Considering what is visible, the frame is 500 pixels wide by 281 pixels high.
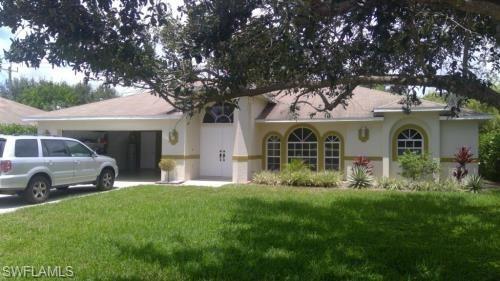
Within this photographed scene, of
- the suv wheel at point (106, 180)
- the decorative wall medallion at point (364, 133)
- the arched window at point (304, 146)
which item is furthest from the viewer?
the arched window at point (304, 146)

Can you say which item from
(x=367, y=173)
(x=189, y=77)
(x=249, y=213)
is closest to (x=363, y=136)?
(x=367, y=173)

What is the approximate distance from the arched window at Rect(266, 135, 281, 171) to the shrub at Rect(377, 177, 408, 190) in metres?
5.24

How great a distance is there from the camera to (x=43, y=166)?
1353cm

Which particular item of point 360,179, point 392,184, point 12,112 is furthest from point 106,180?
point 12,112

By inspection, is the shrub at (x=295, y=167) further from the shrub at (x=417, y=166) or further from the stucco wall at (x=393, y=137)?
the shrub at (x=417, y=166)

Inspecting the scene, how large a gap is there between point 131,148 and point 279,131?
10895 millimetres

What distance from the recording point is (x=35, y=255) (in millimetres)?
7305

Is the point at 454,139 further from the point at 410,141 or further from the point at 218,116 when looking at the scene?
the point at 218,116

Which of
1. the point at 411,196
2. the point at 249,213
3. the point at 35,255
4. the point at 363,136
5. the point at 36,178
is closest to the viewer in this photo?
the point at 35,255

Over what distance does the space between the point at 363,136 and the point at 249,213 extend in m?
9.65

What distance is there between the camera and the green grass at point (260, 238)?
666 cm

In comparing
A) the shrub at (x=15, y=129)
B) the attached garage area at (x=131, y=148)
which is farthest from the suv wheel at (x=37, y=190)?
the attached garage area at (x=131, y=148)

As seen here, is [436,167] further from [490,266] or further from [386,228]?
[490,266]

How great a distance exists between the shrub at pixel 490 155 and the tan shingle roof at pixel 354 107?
4.92 meters
